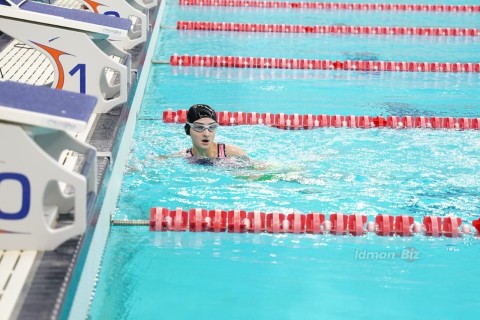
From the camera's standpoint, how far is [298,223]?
4.82 metres

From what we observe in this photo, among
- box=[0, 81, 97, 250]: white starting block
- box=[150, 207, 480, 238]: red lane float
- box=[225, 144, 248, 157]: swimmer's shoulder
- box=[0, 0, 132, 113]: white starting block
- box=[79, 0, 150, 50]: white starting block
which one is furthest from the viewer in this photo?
box=[79, 0, 150, 50]: white starting block

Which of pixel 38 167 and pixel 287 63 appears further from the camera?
pixel 287 63

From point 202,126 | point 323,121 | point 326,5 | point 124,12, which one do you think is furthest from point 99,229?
point 326,5

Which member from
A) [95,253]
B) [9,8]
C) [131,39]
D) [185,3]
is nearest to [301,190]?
[95,253]

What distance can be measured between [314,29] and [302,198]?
205 inches

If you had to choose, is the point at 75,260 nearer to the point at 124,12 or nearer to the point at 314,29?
the point at 124,12

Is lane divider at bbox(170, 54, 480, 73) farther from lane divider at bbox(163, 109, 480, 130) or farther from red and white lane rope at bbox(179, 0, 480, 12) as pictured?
red and white lane rope at bbox(179, 0, 480, 12)

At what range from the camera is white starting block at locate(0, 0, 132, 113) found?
540 cm

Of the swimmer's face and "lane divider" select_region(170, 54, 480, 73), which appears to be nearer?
the swimmer's face

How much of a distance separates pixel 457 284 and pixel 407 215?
2.63 ft

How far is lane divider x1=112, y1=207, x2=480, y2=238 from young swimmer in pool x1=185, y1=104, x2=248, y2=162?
858 mm

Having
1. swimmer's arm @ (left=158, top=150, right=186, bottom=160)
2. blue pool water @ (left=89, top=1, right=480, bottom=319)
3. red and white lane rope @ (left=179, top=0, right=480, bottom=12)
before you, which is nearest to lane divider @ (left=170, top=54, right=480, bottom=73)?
blue pool water @ (left=89, top=1, right=480, bottom=319)

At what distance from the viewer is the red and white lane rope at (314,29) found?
33.6 ft

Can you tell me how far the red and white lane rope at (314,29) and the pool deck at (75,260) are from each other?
15.6 feet
